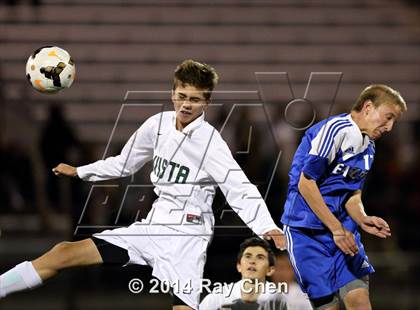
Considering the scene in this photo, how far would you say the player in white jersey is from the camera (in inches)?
193

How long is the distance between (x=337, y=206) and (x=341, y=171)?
0.19 meters

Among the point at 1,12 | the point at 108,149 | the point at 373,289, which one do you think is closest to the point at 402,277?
the point at 373,289

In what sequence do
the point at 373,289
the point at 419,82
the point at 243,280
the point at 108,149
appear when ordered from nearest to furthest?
the point at 243,280 < the point at 108,149 < the point at 373,289 < the point at 419,82

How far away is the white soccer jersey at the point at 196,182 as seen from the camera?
4949 millimetres

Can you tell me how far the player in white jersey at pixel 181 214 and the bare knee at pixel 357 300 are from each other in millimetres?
473

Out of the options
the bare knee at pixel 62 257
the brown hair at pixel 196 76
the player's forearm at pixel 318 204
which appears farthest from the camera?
the brown hair at pixel 196 76

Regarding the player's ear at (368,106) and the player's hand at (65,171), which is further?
the player's hand at (65,171)

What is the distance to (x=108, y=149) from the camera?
749 centimetres

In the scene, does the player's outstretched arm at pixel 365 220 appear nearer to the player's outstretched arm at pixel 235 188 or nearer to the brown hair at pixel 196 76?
the player's outstretched arm at pixel 235 188

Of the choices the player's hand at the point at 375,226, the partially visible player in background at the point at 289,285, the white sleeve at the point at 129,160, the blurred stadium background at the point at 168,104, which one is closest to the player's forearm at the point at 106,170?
the white sleeve at the point at 129,160

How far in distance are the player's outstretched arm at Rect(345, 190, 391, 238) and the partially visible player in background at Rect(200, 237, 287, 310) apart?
25.0 inches

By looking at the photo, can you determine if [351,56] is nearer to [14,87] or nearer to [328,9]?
[328,9]

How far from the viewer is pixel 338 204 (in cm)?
481

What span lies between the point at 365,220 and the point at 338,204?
0.54ft
